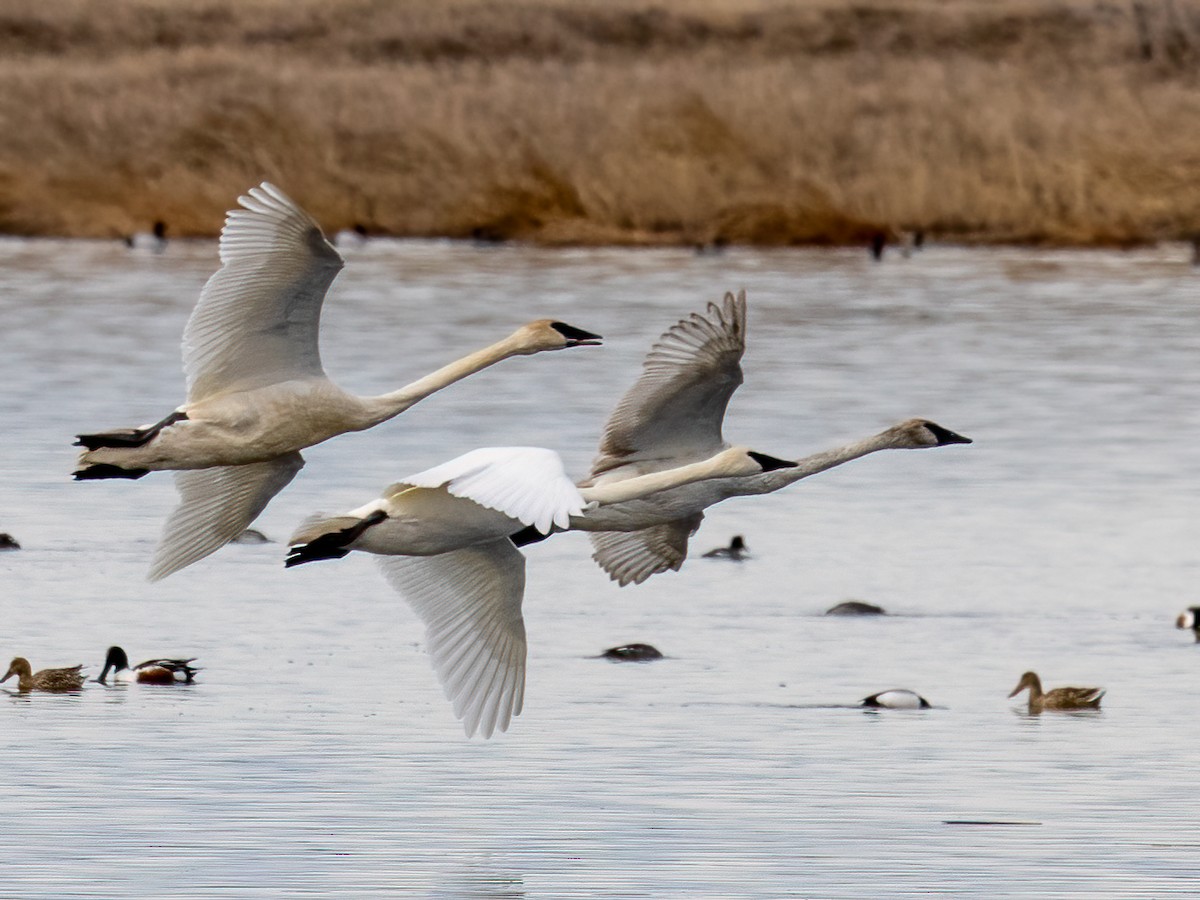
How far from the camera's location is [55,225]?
34.4 metres

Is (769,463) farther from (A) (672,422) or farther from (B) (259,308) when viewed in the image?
(B) (259,308)

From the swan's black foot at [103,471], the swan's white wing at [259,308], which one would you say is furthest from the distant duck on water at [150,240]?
the swan's black foot at [103,471]

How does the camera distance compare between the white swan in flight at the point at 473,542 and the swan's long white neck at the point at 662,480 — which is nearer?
the white swan in flight at the point at 473,542

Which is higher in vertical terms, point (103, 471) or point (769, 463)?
point (103, 471)

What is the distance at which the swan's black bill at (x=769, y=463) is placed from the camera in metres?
10.9

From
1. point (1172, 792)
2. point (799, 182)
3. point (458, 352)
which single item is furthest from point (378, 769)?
point (799, 182)

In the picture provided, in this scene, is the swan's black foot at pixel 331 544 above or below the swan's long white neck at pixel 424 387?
below

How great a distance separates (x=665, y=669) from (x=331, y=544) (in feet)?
14.4

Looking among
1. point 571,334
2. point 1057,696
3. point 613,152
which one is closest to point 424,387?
point 571,334

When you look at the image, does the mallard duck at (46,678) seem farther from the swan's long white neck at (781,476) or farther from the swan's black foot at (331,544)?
the swan's black foot at (331,544)

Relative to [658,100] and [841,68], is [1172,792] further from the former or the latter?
[841,68]

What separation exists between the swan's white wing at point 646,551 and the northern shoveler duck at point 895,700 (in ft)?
3.73

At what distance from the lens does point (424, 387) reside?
10.5 m

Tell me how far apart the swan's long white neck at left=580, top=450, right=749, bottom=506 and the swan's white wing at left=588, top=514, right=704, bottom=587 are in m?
1.04
